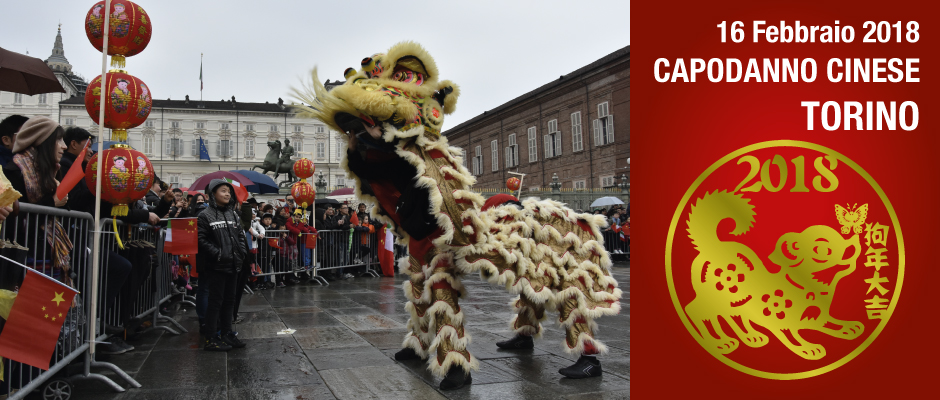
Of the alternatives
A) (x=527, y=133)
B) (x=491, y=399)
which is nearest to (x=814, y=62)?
(x=491, y=399)

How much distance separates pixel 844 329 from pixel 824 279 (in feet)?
0.60

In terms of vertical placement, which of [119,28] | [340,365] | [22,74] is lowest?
[340,365]

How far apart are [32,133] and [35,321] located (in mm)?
1468

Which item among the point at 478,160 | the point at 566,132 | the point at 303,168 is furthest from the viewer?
the point at 478,160

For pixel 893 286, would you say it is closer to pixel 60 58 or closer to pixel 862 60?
pixel 862 60

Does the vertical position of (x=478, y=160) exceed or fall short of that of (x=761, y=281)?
it exceeds it

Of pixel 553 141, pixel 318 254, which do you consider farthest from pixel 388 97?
pixel 553 141

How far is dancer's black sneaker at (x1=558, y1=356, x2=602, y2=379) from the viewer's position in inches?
143

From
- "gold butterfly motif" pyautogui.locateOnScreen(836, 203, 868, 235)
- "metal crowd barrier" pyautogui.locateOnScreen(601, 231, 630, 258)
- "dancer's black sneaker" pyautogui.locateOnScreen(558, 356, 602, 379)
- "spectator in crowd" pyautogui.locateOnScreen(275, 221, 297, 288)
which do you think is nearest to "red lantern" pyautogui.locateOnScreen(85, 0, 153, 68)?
"dancer's black sneaker" pyautogui.locateOnScreen(558, 356, 602, 379)

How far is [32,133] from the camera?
11.6 ft

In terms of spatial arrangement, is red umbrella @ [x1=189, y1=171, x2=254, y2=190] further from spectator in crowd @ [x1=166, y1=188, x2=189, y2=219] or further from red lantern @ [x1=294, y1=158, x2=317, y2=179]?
spectator in crowd @ [x1=166, y1=188, x2=189, y2=219]

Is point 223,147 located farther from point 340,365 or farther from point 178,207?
point 340,365

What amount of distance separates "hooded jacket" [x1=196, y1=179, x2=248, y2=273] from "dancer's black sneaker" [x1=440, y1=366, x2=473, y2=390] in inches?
98.2

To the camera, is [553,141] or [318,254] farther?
[553,141]
